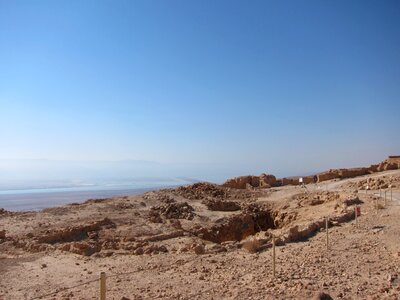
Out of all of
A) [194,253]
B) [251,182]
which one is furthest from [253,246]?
[251,182]

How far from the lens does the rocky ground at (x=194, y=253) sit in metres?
8.84

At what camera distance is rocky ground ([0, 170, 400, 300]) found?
8.84m

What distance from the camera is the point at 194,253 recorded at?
13094 millimetres

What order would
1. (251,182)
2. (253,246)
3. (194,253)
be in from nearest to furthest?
(253,246)
(194,253)
(251,182)

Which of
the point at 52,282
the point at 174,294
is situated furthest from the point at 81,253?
the point at 174,294

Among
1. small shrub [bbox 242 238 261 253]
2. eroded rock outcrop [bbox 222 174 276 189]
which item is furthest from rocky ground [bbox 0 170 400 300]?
eroded rock outcrop [bbox 222 174 276 189]

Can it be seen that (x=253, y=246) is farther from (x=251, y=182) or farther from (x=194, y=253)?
(x=251, y=182)

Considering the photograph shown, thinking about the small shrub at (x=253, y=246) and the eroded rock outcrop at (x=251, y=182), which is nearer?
the small shrub at (x=253, y=246)

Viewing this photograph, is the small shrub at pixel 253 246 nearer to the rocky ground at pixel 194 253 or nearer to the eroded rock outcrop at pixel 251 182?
the rocky ground at pixel 194 253

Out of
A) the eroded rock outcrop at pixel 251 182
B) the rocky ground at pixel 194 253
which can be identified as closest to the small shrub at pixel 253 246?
the rocky ground at pixel 194 253

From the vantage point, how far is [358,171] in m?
39.9

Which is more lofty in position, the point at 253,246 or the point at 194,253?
the point at 253,246

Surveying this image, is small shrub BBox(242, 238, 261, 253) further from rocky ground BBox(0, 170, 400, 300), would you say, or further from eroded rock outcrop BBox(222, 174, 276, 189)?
eroded rock outcrop BBox(222, 174, 276, 189)

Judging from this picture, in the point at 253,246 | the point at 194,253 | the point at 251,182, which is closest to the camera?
the point at 253,246
